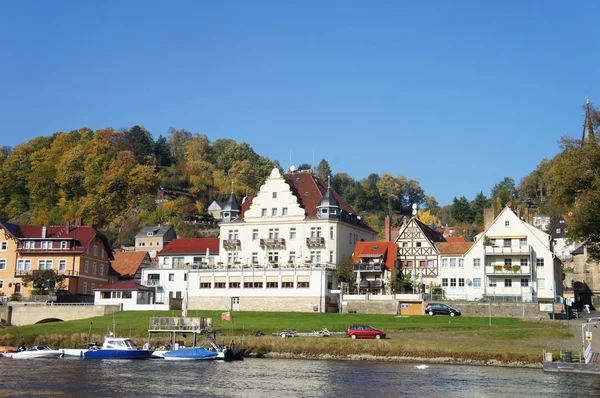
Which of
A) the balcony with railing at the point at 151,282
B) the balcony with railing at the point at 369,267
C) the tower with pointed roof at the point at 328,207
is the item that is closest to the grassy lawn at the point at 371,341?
the balcony with railing at the point at 369,267

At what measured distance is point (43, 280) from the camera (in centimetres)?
8431

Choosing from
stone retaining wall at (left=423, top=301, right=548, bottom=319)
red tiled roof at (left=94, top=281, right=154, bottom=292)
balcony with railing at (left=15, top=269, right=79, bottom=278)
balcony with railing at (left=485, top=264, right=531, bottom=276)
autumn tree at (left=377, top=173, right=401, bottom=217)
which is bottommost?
stone retaining wall at (left=423, top=301, right=548, bottom=319)

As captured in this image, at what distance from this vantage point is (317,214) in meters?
82.9

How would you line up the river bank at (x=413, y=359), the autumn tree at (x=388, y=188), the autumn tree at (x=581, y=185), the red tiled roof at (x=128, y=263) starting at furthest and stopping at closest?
the autumn tree at (x=388, y=188)
the red tiled roof at (x=128, y=263)
the autumn tree at (x=581, y=185)
the river bank at (x=413, y=359)

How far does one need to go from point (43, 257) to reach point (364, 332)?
47.0 meters

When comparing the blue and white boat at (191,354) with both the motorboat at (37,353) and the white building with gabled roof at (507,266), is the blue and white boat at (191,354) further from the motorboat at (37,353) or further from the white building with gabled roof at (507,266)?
the white building with gabled roof at (507,266)

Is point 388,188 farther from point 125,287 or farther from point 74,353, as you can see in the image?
point 74,353

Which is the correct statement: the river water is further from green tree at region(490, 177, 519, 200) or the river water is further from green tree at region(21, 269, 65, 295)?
green tree at region(490, 177, 519, 200)

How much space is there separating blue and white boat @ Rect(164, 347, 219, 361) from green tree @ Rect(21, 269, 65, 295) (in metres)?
34.4

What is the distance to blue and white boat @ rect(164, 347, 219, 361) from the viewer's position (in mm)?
54219

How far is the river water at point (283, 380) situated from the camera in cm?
3834

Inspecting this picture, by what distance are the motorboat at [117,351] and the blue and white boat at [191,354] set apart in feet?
9.30

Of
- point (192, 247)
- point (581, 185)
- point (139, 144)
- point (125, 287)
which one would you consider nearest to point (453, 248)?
point (581, 185)

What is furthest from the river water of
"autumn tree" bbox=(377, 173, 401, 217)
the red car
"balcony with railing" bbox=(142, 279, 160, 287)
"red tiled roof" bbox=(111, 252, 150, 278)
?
"autumn tree" bbox=(377, 173, 401, 217)
